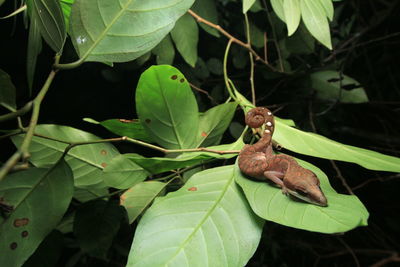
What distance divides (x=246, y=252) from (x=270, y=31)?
149 cm

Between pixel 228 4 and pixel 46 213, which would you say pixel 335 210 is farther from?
pixel 228 4

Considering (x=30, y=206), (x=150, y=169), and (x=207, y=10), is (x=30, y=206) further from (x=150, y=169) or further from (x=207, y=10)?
(x=207, y=10)

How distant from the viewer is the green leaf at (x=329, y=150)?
2.94 feet

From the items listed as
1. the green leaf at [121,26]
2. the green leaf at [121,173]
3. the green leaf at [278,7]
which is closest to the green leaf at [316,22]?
the green leaf at [278,7]

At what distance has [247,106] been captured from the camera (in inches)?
48.3

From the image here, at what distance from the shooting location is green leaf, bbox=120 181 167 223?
3.41 ft

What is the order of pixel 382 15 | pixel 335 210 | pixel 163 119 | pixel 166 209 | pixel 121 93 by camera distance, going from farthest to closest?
pixel 382 15 < pixel 121 93 < pixel 163 119 < pixel 166 209 < pixel 335 210

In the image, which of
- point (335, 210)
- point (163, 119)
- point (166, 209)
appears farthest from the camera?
point (163, 119)

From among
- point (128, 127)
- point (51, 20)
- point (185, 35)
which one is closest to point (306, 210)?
point (128, 127)

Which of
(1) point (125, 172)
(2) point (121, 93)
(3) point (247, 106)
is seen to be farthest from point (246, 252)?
(2) point (121, 93)

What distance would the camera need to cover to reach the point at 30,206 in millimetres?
890

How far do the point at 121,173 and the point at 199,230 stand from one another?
1.18 feet

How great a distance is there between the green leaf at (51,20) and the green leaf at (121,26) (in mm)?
32

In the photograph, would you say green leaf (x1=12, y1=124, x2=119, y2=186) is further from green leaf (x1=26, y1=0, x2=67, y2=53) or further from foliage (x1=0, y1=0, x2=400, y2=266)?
green leaf (x1=26, y1=0, x2=67, y2=53)
